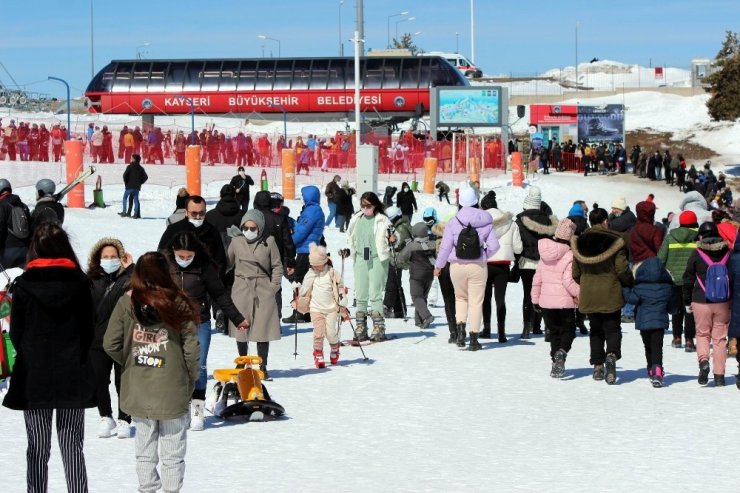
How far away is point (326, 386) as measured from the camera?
12.2 metres

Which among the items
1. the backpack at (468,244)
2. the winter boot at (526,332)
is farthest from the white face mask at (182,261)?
the winter boot at (526,332)

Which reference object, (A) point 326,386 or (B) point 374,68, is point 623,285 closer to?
(A) point 326,386

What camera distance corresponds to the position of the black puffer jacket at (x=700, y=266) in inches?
482

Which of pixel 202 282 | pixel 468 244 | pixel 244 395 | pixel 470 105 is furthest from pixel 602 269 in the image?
pixel 470 105

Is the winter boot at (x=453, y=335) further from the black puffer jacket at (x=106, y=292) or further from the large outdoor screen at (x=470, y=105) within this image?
the large outdoor screen at (x=470, y=105)

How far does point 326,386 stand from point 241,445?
8.98ft

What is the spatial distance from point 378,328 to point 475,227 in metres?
1.85

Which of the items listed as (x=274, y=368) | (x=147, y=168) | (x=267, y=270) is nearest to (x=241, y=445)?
(x=267, y=270)

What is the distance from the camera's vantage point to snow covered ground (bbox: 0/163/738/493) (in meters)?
8.46

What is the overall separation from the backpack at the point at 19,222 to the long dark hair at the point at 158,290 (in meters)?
6.76

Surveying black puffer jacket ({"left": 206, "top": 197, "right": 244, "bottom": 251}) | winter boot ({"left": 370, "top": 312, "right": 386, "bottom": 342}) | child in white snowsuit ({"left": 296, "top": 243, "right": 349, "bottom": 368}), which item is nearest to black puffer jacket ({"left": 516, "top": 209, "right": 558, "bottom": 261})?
winter boot ({"left": 370, "top": 312, "right": 386, "bottom": 342})

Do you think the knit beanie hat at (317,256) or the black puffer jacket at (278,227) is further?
the black puffer jacket at (278,227)

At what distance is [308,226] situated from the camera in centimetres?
1584

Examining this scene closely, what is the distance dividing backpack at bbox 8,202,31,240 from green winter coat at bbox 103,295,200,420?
658cm
